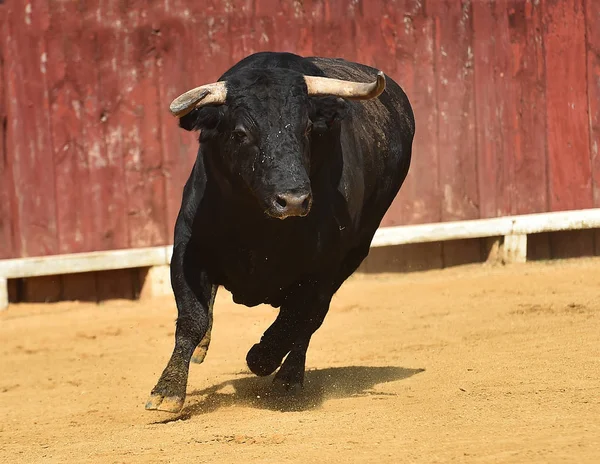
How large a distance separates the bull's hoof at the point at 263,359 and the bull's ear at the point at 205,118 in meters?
0.99

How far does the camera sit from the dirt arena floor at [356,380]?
394 centimetres

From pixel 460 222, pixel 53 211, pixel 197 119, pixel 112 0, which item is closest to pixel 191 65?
pixel 112 0

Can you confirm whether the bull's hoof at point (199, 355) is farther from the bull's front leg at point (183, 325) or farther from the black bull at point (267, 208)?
the bull's front leg at point (183, 325)

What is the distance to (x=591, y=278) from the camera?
333 inches

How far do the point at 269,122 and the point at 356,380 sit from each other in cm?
164

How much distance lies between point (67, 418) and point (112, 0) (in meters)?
3.90

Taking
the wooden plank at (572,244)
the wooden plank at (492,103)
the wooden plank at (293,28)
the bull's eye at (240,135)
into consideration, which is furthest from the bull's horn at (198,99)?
the wooden plank at (572,244)

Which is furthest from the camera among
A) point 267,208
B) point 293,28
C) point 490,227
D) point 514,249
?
point 514,249

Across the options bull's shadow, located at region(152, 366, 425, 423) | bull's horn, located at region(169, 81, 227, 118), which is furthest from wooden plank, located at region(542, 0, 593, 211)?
bull's horn, located at region(169, 81, 227, 118)

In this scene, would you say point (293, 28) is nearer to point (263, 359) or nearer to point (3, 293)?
point (3, 293)

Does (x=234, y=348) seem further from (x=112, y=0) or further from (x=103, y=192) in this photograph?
(x=112, y=0)

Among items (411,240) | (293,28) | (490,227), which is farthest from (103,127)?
(490,227)

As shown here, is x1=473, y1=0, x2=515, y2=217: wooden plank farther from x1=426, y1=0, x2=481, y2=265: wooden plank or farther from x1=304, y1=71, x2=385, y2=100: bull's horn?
x1=304, y1=71, x2=385, y2=100: bull's horn

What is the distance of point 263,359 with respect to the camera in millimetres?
5199
